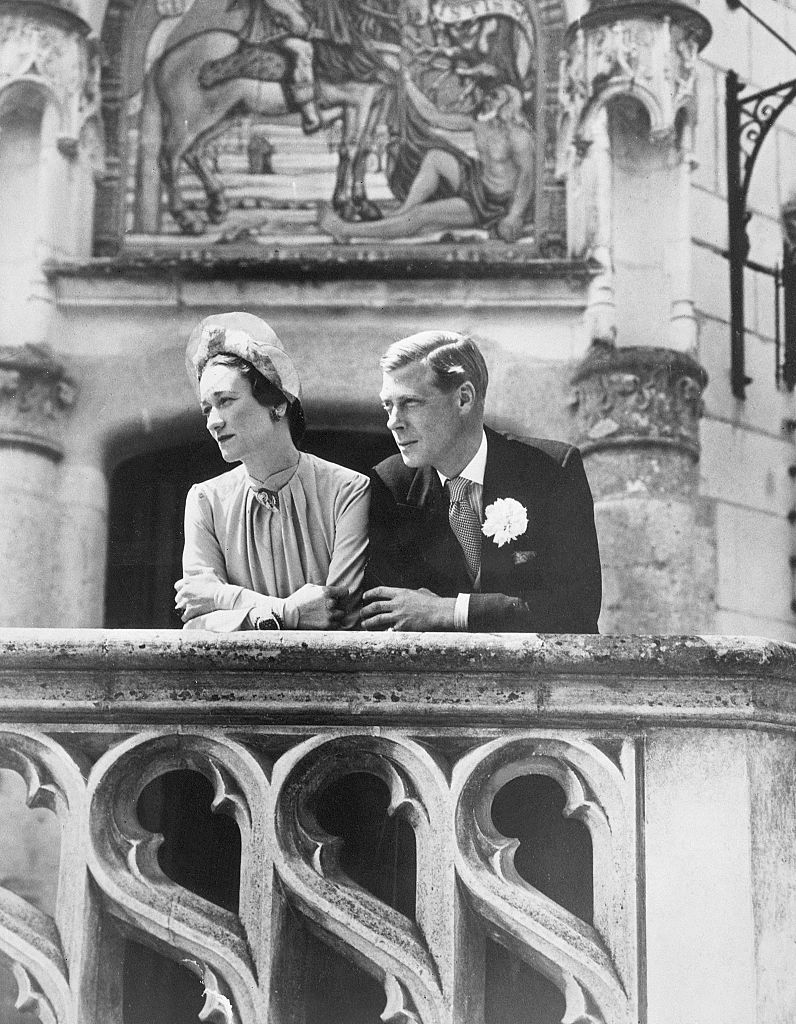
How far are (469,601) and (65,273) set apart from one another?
2870 mm

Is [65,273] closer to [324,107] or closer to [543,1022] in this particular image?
[324,107]

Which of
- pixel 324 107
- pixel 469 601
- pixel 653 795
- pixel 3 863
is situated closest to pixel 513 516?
pixel 469 601

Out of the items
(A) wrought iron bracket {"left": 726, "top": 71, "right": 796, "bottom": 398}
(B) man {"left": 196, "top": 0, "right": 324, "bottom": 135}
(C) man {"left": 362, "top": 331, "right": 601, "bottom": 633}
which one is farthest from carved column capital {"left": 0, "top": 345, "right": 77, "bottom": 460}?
(C) man {"left": 362, "top": 331, "right": 601, "bottom": 633}

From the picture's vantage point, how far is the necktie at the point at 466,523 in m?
→ 2.24

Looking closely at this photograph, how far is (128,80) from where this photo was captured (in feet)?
16.1

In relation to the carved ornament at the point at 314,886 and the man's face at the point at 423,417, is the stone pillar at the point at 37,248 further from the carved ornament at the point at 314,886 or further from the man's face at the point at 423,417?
the carved ornament at the point at 314,886

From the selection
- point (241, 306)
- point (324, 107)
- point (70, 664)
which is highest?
point (324, 107)

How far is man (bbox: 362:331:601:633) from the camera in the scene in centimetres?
218

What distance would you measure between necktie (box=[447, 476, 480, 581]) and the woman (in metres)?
0.12

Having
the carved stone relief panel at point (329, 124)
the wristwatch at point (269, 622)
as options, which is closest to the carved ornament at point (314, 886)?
the wristwatch at point (269, 622)

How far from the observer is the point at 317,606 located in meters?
2.16

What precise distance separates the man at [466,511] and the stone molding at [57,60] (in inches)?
109

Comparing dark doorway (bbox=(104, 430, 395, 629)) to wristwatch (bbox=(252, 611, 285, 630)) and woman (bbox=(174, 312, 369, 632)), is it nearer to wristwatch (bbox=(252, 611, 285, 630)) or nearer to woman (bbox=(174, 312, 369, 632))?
woman (bbox=(174, 312, 369, 632))

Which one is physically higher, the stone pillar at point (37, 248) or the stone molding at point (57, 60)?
the stone molding at point (57, 60)
